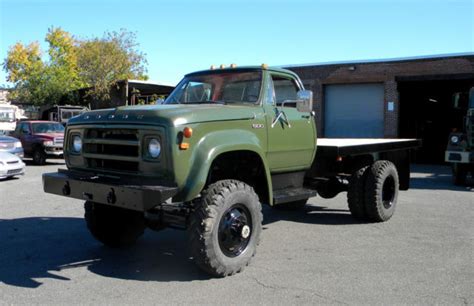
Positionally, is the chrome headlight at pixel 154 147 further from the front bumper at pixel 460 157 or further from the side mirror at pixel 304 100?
the front bumper at pixel 460 157

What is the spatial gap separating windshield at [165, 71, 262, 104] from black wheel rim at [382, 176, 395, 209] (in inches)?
130

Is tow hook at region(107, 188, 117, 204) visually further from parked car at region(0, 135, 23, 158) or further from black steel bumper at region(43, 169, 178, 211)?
parked car at region(0, 135, 23, 158)

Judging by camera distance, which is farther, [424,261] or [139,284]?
[424,261]

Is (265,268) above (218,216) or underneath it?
underneath

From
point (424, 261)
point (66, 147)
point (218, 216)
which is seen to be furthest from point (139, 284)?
point (424, 261)

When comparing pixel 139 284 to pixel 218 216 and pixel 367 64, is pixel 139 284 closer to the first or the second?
pixel 218 216

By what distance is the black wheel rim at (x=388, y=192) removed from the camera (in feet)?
26.6

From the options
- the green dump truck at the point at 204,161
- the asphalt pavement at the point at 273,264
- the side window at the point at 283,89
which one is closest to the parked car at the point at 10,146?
the asphalt pavement at the point at 273,264

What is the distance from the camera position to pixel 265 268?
5.36m

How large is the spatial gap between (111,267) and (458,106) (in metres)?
11.5

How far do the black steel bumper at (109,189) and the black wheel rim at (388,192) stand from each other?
464cm

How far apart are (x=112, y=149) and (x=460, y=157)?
10.3 metres

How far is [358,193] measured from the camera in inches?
301

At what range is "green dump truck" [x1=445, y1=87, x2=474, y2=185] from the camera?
12.6 metres
